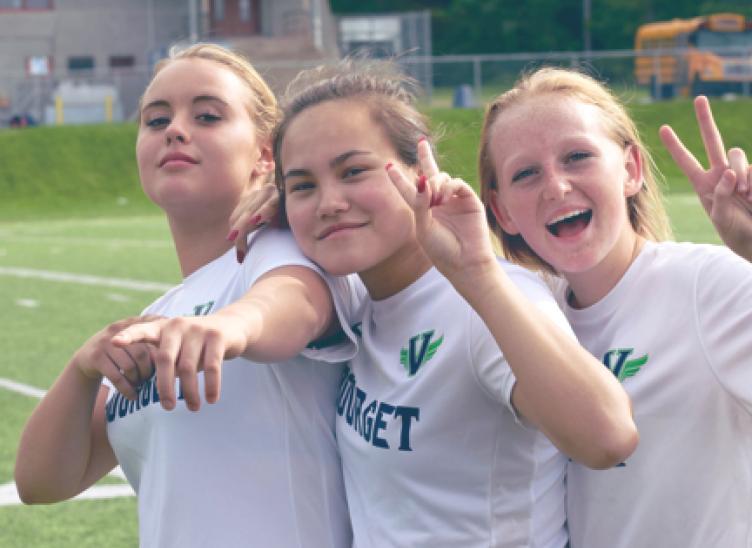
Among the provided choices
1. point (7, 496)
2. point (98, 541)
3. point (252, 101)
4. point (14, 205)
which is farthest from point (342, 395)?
point (14, 205)

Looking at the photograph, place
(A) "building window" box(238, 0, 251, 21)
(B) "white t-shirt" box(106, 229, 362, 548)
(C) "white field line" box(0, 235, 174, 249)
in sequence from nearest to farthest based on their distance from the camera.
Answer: (B) "white t-shirt" box(106, 229, 362, 548) → (C) "white field line" box(0, 235, 174, 249) → (A) "building window" box(238, 0, 251, 21)

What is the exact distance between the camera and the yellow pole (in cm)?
3509

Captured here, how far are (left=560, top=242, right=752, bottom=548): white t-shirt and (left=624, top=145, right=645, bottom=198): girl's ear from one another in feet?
0.80

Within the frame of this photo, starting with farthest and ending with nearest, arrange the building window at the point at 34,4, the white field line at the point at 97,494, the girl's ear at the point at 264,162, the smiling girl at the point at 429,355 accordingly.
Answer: the building window at the point at 34,4 → the white field line at the point at 97,494 → the girl's ear at the point at 264,162 → the smiling girl at the point at 429,355

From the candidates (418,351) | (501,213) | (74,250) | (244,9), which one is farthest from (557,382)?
(244,9)

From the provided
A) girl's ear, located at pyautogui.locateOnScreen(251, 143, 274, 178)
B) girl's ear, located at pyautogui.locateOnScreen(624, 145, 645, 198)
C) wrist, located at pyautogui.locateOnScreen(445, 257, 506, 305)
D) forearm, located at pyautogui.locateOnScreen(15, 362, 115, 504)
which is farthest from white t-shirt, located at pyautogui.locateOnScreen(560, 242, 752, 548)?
forearm, located at pyautogui.locateOnScreen(15, 362, 115, 504)

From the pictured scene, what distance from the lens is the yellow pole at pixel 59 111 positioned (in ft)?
115

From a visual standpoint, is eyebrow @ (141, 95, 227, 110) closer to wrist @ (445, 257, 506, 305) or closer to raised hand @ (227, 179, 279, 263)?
raised hand @ (227, 179, 279, 263)

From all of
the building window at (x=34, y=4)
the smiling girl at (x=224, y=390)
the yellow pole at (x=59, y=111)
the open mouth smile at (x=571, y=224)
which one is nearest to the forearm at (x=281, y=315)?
the smiling girl at (x=224, y=390)

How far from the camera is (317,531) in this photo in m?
2.91

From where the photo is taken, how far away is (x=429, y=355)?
266cm

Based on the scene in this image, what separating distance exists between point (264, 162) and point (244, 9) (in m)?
44.0

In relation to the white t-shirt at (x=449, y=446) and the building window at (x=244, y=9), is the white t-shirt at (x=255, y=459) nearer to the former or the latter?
the white t-shirt at (x=449, y=446)

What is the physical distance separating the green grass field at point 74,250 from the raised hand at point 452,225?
0.96 m
